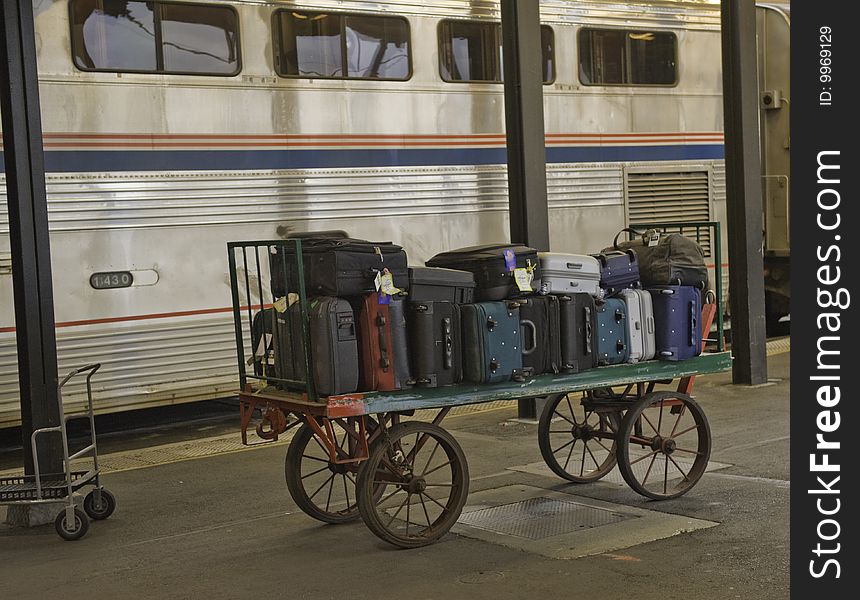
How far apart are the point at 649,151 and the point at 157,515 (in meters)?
6.90

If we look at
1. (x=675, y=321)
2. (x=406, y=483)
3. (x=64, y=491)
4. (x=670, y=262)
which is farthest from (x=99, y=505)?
(x=670, y=262)

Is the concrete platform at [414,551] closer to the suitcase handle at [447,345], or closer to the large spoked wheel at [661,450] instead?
the large spoked wheel at [661,450]

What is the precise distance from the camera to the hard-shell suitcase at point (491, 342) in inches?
252

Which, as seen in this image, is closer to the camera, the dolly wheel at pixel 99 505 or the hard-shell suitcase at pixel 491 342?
the hard-shell suitcase at pixel 491 342

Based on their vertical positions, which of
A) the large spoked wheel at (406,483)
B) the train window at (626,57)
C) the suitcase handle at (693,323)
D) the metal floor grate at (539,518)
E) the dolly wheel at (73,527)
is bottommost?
the metal floor grate at (539,518)

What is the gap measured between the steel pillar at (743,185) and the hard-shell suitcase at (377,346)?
5.55 meters

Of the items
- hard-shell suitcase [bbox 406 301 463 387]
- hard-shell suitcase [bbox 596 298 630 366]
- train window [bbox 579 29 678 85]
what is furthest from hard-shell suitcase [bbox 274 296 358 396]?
train window [bbox 579 29 678 85]

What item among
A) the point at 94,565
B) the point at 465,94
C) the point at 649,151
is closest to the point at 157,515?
the point at 94,565

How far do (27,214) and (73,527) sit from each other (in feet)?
6.36

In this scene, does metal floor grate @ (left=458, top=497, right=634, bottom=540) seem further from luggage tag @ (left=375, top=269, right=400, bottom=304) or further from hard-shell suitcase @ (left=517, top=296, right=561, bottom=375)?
luggage tag @ (left=375, top=269, right=400, bottom=304)

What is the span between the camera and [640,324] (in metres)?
7.11

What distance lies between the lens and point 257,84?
32.1 ft

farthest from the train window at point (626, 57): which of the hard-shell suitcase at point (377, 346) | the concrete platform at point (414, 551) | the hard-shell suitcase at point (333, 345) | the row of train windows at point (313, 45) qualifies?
the hard-shell suitcase at point (333, 345)
